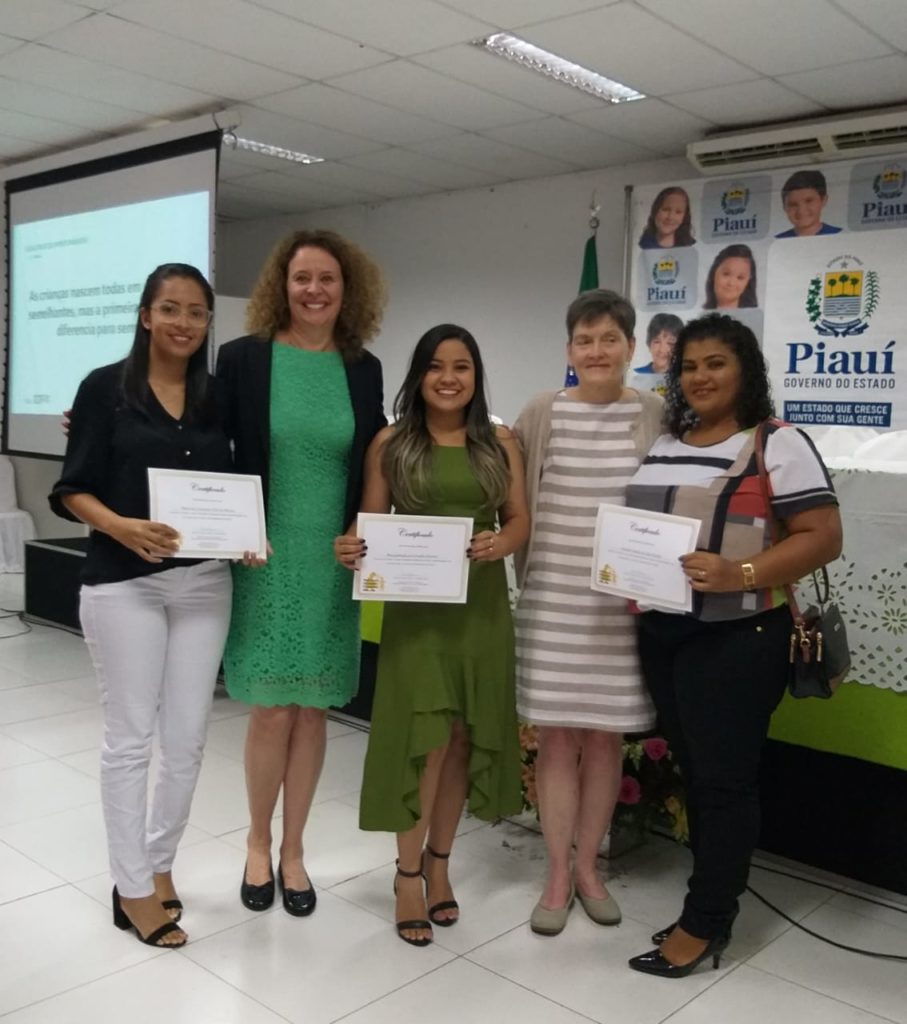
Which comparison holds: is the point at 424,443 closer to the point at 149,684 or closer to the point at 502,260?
the point at 149,684

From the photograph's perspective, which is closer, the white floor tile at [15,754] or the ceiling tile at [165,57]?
the white floor tile at [15,754]

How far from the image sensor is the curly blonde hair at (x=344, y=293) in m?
2.24

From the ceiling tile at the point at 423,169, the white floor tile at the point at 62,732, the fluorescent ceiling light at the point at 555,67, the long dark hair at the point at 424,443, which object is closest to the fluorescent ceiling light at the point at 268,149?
the ceiling tile at the point at 423,169

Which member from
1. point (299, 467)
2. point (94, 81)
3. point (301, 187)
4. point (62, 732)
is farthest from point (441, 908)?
point (301, 187)

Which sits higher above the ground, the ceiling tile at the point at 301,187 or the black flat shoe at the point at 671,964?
the ceiling tile at the point at 301,187

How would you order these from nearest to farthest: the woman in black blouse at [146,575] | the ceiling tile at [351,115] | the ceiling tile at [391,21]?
the woman in black blouse at [146,575] → the ceiling tile at [391,21] → the ceiling tile at [351,115]

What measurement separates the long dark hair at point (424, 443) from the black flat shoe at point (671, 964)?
3.40ft

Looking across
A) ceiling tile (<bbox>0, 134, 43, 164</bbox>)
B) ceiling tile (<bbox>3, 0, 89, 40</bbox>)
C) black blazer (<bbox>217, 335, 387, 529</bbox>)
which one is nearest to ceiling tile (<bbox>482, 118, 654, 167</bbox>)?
ceiling tile (<bbox>3, 0, 89, 40</bbox>)

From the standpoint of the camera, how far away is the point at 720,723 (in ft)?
6.47

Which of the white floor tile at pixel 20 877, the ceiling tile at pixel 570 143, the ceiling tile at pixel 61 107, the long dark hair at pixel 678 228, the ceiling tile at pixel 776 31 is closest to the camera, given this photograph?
the white floor tile at pixel 20 877

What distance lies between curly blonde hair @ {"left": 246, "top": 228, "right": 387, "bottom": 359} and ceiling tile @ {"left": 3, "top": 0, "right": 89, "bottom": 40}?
7.38 feet

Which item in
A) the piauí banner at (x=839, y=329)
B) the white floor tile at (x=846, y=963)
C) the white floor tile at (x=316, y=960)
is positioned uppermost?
the piauí banner at (x=839, y=329)

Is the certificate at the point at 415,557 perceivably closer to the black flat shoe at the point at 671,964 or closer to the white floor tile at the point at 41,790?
the black flat shoe at the point at 671,964

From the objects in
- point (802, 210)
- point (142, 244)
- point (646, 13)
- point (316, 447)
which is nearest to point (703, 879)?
point (316, 447)
